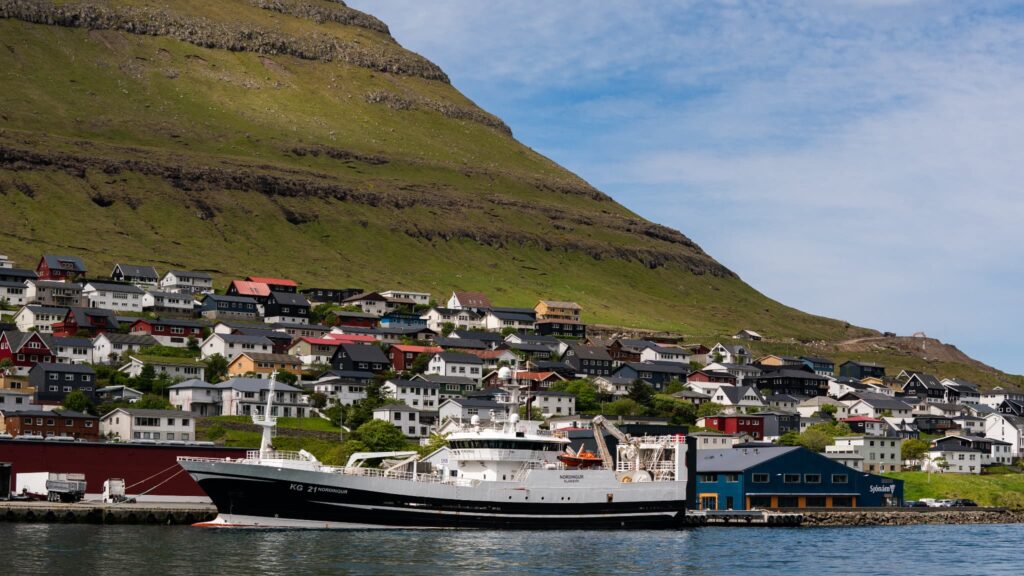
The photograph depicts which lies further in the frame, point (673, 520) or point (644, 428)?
point (644, 428)

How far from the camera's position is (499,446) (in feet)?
243

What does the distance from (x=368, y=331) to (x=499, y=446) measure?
85.0 meters

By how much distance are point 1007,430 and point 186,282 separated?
98.5m

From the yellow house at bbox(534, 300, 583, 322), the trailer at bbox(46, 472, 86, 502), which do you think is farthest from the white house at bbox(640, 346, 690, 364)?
the trailer at bbox(46, 472, 86, 502)

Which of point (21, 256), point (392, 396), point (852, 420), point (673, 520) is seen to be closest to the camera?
point (673, 520)

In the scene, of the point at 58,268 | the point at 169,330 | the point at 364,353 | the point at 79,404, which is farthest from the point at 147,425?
the point at 58,268

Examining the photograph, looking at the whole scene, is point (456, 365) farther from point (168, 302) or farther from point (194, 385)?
point (168, 302)

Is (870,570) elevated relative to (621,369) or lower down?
lower down

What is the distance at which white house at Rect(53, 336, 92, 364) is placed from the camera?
424 ft

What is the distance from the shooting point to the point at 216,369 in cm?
12812

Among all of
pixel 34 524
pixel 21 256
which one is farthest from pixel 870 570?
pixel 21 256

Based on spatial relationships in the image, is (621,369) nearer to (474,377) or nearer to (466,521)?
(474,377)

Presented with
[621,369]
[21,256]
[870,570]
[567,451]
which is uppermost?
[21,256]

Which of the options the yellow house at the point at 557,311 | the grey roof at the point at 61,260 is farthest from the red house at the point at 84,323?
the yellow house at the point at 557,311
